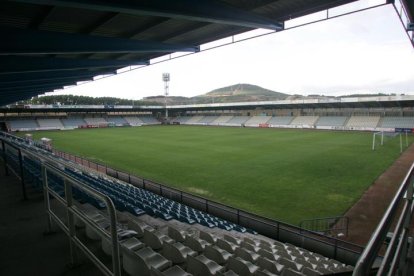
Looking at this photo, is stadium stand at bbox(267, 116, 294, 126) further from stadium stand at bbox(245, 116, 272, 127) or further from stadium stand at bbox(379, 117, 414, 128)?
stadium stand at bbox(379, 117, 414, 128)

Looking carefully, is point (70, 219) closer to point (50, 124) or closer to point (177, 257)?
point (177, 257)

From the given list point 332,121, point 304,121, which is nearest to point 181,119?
point 304,121

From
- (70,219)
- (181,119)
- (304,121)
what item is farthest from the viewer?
(181,119)

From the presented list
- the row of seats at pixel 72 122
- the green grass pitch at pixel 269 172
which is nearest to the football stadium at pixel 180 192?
the green grass pitch at pixel 269 172

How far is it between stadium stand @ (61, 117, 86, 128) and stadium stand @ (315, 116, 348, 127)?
61.4 meters

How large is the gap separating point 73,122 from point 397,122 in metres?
77.1

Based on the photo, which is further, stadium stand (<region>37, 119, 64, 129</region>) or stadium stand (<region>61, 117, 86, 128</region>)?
stadium stand (<region>61, 117, 86, 128</region>)

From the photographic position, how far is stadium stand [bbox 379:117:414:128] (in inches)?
2046

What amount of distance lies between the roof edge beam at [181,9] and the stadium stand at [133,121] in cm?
7971

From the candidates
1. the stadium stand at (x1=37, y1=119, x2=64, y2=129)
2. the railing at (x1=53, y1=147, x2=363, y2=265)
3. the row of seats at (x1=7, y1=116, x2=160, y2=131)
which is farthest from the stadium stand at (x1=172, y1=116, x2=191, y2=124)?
the railing at (x1=53, y1=147, x2=363, y2=265)

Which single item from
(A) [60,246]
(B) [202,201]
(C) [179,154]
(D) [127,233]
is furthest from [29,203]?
(C) [179,154]

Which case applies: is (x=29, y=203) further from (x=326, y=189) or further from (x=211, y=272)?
(x=326, y=189)

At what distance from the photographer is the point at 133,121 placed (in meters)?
88.1

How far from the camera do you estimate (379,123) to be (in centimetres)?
5559
